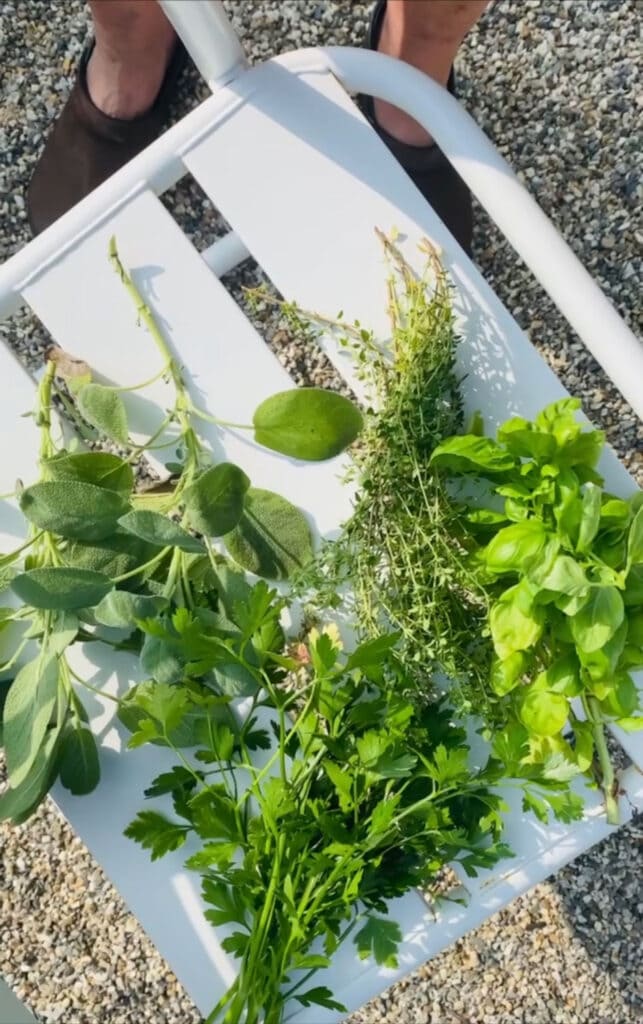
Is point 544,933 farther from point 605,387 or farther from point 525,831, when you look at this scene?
point 605,387

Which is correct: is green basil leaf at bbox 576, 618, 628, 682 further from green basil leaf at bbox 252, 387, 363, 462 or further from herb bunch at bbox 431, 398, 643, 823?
green basil leaf at bbox 252, 387, 363, 462

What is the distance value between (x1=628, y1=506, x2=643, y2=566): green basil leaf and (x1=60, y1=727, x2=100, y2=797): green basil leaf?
440 mm

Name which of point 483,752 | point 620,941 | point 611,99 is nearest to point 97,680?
point 483,752

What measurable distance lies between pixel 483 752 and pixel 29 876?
2.47 ft

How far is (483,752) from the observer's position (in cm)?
78

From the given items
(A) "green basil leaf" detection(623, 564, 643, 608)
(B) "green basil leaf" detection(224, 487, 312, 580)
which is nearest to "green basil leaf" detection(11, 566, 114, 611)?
(B) "green basil leaf" detection(224, 487, 312, 580)

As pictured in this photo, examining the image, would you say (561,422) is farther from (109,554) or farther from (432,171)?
(432,171)

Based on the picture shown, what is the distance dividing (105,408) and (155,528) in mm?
131

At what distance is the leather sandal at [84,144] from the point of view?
44.8 inches

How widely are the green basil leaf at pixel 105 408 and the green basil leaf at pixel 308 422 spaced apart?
11cm

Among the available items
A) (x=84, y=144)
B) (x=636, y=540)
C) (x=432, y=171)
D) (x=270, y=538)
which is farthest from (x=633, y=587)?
(x=84, y=144)

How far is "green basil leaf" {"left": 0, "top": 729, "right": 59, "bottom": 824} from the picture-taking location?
0.69 metres

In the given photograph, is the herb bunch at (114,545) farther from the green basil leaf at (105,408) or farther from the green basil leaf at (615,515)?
the green basil leaf at (615,515)

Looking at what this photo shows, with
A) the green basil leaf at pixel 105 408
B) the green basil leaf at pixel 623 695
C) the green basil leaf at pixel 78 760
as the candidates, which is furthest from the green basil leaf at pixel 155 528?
the green basil leaf at pixel 623 695
